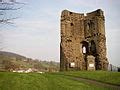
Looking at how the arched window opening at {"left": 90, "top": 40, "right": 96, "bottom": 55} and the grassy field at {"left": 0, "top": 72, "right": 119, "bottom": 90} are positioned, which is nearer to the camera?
the grassy field at {"left": 0, "top": 72, "right": 119, "bottom": 90}

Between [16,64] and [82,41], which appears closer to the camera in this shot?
[82,41]

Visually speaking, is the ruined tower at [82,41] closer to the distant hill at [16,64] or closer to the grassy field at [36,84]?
the distant hill at [16,64]

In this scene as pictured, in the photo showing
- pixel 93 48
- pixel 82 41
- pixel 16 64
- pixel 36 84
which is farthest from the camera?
pixel 16 64

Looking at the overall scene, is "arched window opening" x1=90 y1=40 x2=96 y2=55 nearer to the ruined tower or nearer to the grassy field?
the ruined tower

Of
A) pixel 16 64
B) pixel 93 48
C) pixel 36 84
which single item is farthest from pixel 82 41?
pixel 16 64

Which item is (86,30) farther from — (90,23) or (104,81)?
(104,81)

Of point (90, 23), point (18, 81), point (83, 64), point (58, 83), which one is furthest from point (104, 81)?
point (90, 23)

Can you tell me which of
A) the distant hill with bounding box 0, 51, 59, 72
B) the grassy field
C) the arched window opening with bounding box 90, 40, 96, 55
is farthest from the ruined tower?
the grassy field

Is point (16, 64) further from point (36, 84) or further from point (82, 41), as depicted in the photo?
point (36, 84)

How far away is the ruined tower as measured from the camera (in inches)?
1891

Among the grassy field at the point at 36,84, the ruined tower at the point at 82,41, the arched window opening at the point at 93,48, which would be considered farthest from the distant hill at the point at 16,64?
the arched window opening at the point at 93,48

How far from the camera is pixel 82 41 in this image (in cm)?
5219

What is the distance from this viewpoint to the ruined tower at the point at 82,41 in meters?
48.0

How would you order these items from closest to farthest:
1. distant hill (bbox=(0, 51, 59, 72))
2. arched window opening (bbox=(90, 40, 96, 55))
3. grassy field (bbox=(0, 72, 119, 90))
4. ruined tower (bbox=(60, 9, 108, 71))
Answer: grassy field (bbox=(0, 72, 119, 90)), distant hill (bbox=(0, 51, 59, 72)), ruined tower (bbox=(60, 9, 108, 71)), arched window opening (bbox=(90, 40, 96, 55))
